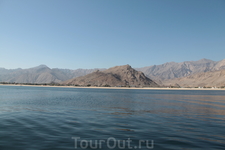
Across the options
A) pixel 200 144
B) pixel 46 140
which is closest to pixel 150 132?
pixel 200 144

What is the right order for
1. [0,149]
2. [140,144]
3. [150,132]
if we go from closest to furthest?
[0,149]
[140,144]
[150,132]

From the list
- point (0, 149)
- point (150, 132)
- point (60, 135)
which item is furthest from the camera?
point (150, 132)

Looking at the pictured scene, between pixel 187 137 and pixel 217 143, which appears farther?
pixel 187 137

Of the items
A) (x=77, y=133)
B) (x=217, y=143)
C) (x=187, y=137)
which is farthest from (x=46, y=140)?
(x=217, y=143)

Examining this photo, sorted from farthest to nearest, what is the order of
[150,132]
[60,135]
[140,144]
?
1. [150,132]
2. [60,135]
3. [140,144]

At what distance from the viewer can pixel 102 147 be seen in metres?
14.4

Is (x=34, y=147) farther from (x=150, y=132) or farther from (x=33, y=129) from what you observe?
(x=150, y=132)

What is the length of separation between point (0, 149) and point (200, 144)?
17252 mm

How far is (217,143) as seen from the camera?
15.9 metres

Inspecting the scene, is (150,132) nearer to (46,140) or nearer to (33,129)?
(46,140)

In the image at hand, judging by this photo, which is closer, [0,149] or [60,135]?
[0,149]

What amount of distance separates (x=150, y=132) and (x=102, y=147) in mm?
6911

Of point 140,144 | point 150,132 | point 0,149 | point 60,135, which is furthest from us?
point 150,132

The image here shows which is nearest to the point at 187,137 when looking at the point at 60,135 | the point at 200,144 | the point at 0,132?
the point at 200,144
